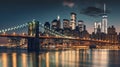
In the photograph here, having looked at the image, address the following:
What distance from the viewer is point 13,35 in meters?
70.5

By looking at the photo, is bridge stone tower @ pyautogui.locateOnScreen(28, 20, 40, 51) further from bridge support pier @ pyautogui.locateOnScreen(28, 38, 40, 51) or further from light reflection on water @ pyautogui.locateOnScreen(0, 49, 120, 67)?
light reflection on water @ pyautogui.locateOnScreen(0, 49, 120, 67)

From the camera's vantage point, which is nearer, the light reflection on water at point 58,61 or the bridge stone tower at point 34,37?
the light reflection on water at point 58,61

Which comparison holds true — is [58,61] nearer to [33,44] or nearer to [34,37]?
[34,37]

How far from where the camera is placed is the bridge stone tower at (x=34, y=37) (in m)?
82.5

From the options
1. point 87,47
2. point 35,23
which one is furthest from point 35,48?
point 87,47

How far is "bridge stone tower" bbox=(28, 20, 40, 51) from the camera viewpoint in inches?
3248

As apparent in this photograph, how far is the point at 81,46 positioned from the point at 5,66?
260 ft

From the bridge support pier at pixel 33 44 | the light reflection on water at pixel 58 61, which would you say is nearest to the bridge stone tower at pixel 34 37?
the bridge support pier at pixel 33 44

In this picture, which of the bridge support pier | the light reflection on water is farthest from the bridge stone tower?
the light reflection on water

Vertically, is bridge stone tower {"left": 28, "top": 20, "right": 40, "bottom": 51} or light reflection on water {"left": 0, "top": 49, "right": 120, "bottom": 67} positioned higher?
bridge stone tower {"left": 28, "top": 20, "right": 40, "bottom": 51}

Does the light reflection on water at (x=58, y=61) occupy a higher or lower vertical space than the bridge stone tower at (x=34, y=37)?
lower

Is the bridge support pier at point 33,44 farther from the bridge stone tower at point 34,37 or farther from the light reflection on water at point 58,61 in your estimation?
the light reflection on water at point 58,61

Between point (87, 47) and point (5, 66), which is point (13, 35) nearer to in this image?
point (5, 66)

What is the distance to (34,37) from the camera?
81.6m
